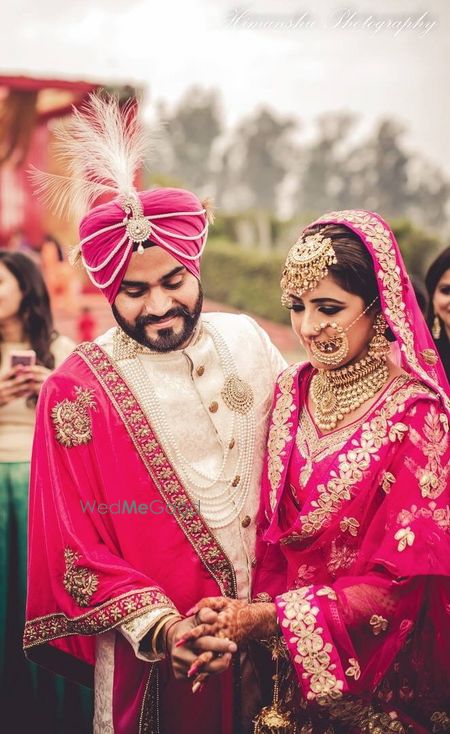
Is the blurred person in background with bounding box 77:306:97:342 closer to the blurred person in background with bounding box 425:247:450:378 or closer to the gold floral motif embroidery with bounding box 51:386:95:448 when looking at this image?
the blurred person in background with bounding box 425:247:450:378

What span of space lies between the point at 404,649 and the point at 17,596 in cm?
226

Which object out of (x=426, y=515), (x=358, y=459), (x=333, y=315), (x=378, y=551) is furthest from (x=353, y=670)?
(x=333, y=315)

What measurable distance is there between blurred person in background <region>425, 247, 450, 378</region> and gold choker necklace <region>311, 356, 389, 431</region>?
3.65ft

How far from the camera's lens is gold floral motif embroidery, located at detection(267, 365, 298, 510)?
233 centimetres

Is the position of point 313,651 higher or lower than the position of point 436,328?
lower

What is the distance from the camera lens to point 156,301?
2.36 meters

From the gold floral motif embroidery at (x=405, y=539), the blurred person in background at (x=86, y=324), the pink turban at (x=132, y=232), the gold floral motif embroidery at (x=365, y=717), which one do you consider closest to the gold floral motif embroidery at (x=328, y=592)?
the gold floral motif embroidery at (x=405, y=539)

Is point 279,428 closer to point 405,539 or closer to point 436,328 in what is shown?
point 405,539

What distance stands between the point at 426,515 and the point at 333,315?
1.99ft

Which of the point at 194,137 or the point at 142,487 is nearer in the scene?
the point at 142,487

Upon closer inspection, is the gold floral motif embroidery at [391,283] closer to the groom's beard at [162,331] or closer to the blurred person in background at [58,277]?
the groom's beard at [162,331]

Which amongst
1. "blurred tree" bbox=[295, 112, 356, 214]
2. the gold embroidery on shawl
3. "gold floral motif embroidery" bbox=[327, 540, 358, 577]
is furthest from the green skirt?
"blurred tree" bbox=[295, 112, 356, 214]

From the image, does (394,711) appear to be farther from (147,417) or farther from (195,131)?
(195,131)

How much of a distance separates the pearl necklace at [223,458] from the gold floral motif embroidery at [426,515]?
581mm
